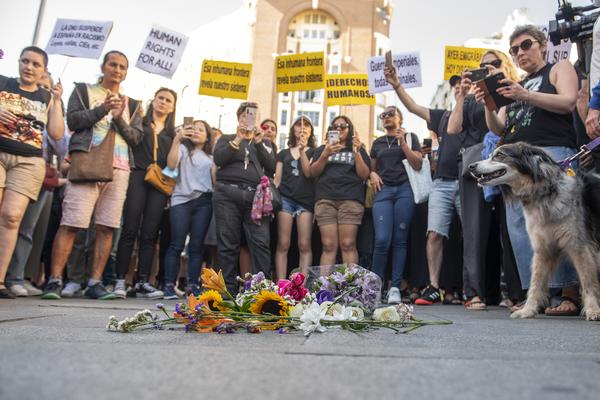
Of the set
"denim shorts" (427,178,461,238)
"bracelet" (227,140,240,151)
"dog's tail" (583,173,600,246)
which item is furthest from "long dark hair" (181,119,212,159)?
"dog's tail" (583,173,600,246)

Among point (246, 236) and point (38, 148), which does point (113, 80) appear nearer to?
point (38, 148)

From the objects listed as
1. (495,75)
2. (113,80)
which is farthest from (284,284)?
(113,80)

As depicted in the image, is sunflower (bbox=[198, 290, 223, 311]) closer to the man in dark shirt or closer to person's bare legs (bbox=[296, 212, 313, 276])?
the man in dark shirt

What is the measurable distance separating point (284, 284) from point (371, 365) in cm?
135

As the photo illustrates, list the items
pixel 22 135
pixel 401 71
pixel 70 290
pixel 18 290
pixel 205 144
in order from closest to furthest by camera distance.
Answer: pixel 22 135, pixel 18 290, pixel 70 290, pixel 205 144, pixel 401 71

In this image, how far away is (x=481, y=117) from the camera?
5.57 m

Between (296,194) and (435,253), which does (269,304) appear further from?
(296,194)

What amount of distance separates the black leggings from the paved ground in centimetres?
353

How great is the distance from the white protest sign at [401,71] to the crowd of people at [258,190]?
168cm

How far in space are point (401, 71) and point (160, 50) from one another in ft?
12.1

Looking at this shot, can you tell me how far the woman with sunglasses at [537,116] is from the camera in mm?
4156

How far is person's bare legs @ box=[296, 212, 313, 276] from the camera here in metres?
6.36

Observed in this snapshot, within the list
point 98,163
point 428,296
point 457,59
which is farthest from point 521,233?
point 457,59

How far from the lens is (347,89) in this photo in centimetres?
873
